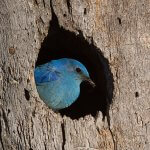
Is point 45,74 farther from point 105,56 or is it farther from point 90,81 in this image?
point 105,56

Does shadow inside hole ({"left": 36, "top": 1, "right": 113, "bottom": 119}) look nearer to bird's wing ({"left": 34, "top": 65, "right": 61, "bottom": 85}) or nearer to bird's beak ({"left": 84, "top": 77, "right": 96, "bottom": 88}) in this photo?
bird's beak ({"left": 84, "top": 77, "right": 96, "bottom": 88})

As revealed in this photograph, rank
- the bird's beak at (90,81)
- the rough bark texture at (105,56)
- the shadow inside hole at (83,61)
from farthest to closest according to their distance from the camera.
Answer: the bird's beak at (90,81)
the shadow inside hole at (83,61)
the rough bark texture at (105,56)

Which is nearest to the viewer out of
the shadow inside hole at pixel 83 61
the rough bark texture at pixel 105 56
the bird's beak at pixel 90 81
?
the rough bark texture at pixel 105 56

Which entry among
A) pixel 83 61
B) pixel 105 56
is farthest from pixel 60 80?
pixel 105 56

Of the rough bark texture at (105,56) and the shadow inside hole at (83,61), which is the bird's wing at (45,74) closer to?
the shadow inside hole at (83,61)

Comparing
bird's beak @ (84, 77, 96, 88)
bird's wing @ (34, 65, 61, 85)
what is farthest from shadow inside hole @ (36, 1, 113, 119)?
bird's wing @ (34, 65, 61, 85)

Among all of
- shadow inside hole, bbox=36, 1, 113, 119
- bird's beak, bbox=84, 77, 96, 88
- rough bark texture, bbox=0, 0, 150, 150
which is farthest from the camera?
bird's beak, bbox=84, 77, 96, 88

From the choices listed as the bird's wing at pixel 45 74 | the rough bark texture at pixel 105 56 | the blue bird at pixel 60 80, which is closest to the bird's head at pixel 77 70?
the blue bird at pixel 60 80

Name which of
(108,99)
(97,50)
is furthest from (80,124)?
(97,50)
